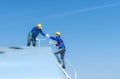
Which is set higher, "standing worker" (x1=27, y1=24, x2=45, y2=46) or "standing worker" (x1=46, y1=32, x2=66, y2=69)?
"standing worker" (x1=27, y1=24, x2=45, y2=46)

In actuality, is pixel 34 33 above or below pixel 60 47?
above

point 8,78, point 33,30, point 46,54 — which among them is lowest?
point 8,78

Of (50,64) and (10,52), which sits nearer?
(50,64)

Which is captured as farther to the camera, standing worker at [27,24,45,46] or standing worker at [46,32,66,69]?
standing worker at [27,24,45,46]

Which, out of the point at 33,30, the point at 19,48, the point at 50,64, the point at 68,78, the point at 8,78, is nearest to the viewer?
the point at 8,78

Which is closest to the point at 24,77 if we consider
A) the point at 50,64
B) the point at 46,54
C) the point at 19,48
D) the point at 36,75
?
the point at 36,75

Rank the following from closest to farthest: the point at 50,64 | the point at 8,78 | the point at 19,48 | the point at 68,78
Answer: the point at 8,78 → the point at 50,64 → the point at 68,78 → the point at 19,48

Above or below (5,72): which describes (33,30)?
above

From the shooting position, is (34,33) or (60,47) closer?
(60,47)

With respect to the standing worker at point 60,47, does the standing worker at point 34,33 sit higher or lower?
higher

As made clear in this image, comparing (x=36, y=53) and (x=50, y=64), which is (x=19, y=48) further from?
(x=50, y=64)

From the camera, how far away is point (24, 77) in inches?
1252

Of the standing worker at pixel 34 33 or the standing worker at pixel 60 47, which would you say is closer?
the standing worker at pixel 60 47

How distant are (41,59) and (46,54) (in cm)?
270
